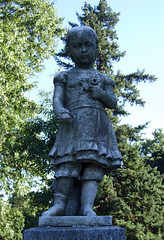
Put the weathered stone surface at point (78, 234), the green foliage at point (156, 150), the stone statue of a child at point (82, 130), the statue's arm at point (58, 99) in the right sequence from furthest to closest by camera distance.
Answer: the green foliage at point (156, 150)
the statue's arm at point (58, 99)
the stone statue of a child at point (82, 130)
the weathered stone surface at point (78, 234)

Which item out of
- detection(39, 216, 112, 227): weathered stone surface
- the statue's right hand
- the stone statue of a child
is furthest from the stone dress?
detection(39, 216, 112, 227): weathered stone surface

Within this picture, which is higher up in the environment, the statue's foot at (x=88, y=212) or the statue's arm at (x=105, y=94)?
the statue's arm at (x=105, y=94)

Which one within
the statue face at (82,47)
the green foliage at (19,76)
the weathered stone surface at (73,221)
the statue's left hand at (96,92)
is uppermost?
the green foliage at (19,76)

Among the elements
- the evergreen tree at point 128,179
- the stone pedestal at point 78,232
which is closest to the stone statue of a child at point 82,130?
the stone pedestal at point 78,232

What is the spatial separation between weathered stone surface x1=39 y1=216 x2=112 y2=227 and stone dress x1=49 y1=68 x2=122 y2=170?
683 mm

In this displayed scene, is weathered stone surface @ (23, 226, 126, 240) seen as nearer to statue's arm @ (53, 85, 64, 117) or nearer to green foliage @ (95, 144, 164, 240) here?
statue's arm @ (53, 85, 64, 117)

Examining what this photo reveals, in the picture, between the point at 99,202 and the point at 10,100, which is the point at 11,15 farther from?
the point at 99,202

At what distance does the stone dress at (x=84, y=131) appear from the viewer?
3.53m

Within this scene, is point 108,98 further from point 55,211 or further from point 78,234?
point 78,234

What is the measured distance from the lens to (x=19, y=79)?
1216cm

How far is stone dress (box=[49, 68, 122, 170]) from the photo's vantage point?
11.6ft

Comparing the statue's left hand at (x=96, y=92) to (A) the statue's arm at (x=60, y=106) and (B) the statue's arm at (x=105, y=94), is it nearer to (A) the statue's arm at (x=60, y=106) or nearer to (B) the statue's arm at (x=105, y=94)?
(B) the statue's arm at (x=105, y=94)

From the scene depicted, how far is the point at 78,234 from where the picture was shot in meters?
2.93

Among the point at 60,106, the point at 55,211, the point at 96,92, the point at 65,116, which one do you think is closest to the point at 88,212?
the point at 55,211
